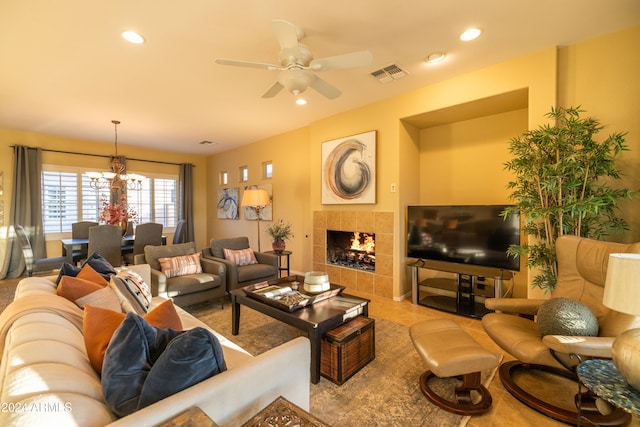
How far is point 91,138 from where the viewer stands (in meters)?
5.77

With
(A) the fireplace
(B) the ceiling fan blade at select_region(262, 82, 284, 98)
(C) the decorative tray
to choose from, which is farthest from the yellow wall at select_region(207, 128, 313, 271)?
(B) the ceiling fan blade at select_region(262, 82, 284, 98)

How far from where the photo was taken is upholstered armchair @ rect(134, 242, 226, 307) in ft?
10.2

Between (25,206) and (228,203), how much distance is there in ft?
12.0

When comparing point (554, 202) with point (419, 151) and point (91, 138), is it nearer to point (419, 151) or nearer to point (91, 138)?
point (419, 151)

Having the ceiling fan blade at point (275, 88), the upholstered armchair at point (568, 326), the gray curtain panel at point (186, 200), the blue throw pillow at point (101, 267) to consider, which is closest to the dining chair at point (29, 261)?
the blue throw pillow at point (101, 267)

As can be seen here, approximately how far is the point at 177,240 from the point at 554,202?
6.23 m

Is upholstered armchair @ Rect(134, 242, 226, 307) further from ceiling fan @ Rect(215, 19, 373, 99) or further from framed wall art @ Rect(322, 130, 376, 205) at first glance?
ceiling fan @ Rect(215, 19, 373, 99)

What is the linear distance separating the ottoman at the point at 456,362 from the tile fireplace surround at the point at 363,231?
1893mm

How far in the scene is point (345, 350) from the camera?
2.09 m

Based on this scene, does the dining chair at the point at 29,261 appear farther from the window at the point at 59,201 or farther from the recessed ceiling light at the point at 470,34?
the recessed ceiling light at the point at 470,34

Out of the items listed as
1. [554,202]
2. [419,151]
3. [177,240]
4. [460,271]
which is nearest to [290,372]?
[554,202]

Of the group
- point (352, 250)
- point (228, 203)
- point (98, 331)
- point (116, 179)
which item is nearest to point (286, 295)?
point (98, 331)

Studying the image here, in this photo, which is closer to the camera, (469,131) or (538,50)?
(538,50)

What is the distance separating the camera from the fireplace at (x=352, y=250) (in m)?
4.33
